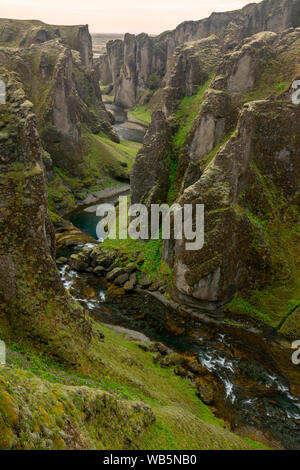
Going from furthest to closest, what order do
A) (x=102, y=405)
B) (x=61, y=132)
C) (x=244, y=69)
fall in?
(x=61, y=132) → (x=244, y=69) → (x=102, y=405)

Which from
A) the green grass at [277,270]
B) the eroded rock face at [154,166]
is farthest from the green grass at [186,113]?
the green grass at [277,270]

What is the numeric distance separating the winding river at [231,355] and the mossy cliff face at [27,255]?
498 inches

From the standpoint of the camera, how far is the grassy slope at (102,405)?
1051 cm

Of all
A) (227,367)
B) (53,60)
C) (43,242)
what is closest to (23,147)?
(43,242)

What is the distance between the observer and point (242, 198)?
41.7 m

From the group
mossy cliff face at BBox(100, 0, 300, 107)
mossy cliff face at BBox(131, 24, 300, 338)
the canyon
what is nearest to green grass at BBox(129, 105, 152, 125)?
mossy cliff face at BBox(100, 0, 300, 107)

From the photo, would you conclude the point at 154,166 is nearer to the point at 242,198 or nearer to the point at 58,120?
the point at 242,198

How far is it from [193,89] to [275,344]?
43113 millimetres

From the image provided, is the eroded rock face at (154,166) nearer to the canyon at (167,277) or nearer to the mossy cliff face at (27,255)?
the canyon at (167,277)

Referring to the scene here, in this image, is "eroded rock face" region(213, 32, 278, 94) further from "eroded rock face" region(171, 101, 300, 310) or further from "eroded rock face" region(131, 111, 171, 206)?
"eroded rock face" region(131, 111, 171, 206)

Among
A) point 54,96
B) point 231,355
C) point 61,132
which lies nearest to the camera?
point 231,355

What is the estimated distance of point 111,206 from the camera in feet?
237

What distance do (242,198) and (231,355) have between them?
704 inches

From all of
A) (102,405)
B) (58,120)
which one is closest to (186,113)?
(58,120)
